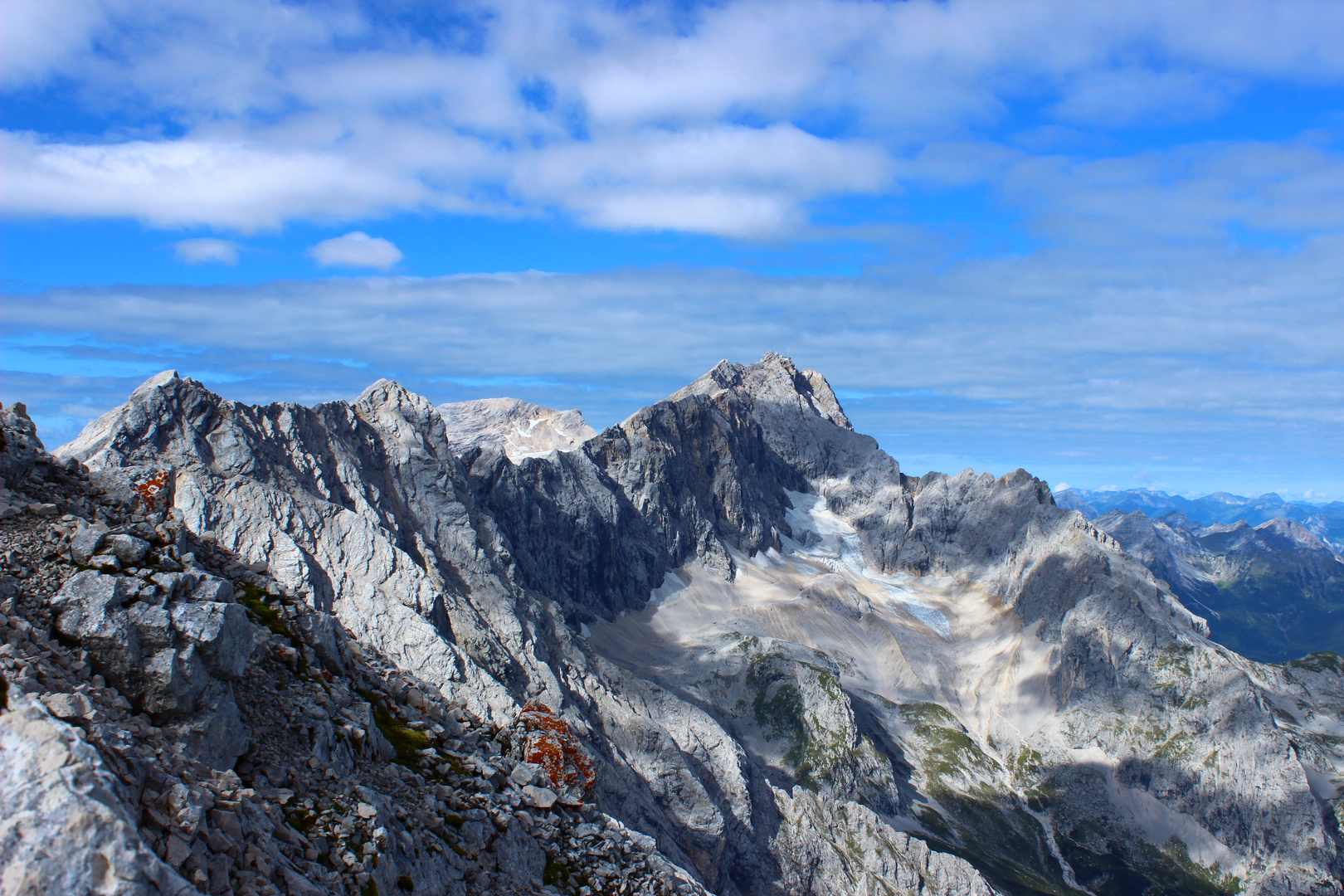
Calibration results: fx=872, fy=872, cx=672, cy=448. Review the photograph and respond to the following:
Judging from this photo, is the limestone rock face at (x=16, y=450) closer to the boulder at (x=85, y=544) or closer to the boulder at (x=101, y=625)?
the boulder at (x=85, y=544)

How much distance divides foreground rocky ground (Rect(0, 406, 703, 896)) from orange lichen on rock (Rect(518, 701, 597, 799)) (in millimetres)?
112

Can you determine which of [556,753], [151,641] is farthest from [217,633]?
[556,753]

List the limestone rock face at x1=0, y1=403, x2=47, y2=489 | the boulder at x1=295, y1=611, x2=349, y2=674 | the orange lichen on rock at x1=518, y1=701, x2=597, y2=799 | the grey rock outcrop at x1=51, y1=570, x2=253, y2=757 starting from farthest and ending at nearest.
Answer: the orange lichen on rock at x1=518, y1=701, x2=597, y2=799 < the boulder at x1=295, y1=611, x2=349, y2=674 < the limestone rock face at x1=0, y1=403, x2=47, y2=489 < the grey rock outcrop at x1=51, y1=570, x2=253, y2=757

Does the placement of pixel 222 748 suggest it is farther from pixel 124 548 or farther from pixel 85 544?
pixel 85 544

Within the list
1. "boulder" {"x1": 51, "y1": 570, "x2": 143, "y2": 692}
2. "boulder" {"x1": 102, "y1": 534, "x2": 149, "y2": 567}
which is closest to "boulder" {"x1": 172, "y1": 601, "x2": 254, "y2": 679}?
"boulder" {"x1": 51, "y1": 570, "x2": 143, "y2": 692}

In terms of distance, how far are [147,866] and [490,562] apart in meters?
146

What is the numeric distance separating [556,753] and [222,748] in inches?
614

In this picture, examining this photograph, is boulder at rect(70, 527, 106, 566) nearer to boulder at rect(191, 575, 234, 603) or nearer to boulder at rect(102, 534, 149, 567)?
boulder at rect(102, 534, 149, 567)

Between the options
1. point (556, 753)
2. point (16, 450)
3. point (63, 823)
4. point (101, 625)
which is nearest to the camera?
point (63, 823)

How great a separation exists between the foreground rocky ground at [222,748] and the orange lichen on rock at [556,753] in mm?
112

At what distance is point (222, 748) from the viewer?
24.9 m

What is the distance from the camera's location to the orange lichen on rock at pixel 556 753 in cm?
3628

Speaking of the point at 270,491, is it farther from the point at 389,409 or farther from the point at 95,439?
the point at 389,409

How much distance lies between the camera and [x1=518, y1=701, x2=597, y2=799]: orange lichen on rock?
36.3 m
